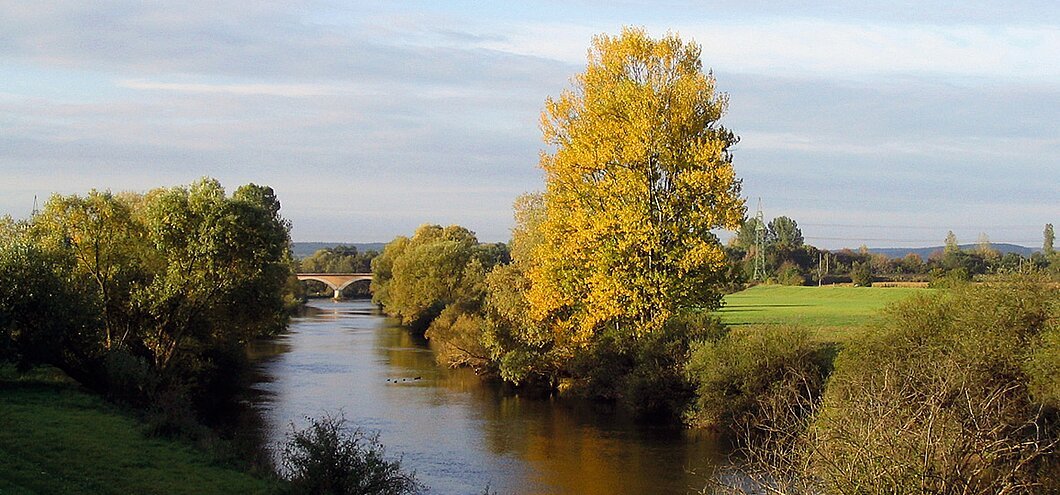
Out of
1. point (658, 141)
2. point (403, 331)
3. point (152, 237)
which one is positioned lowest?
point (403, 331)

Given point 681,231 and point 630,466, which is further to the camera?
point 681,231

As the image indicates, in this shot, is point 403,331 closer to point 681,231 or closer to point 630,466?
point 681,231

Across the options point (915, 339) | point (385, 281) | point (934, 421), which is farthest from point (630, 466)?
point (385, 281)

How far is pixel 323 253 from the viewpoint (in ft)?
465

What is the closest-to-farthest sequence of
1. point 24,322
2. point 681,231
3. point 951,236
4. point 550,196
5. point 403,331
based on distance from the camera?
point 24,322, point 681,231, point 550,196, point 403,331, point 951,236

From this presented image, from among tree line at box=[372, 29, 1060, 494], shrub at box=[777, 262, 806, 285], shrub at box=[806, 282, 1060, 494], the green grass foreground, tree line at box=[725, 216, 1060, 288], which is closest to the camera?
shrub at box=[806, 282, 1060, 494]

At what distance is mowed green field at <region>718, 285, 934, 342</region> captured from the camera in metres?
41.8

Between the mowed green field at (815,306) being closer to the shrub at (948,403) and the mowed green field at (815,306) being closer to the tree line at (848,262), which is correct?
the tree line at (848,262)

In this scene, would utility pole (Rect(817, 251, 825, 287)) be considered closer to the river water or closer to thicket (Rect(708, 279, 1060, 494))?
the river water

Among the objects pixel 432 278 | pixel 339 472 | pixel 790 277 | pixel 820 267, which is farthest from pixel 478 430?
pixel 820 267

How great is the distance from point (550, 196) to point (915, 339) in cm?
1357

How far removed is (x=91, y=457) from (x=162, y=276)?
46.5ft

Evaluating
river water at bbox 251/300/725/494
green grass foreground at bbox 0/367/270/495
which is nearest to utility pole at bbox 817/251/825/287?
river water at bbox 251/300/725/494

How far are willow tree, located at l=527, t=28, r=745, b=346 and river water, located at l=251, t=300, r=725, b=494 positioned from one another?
→ 14.4ft
